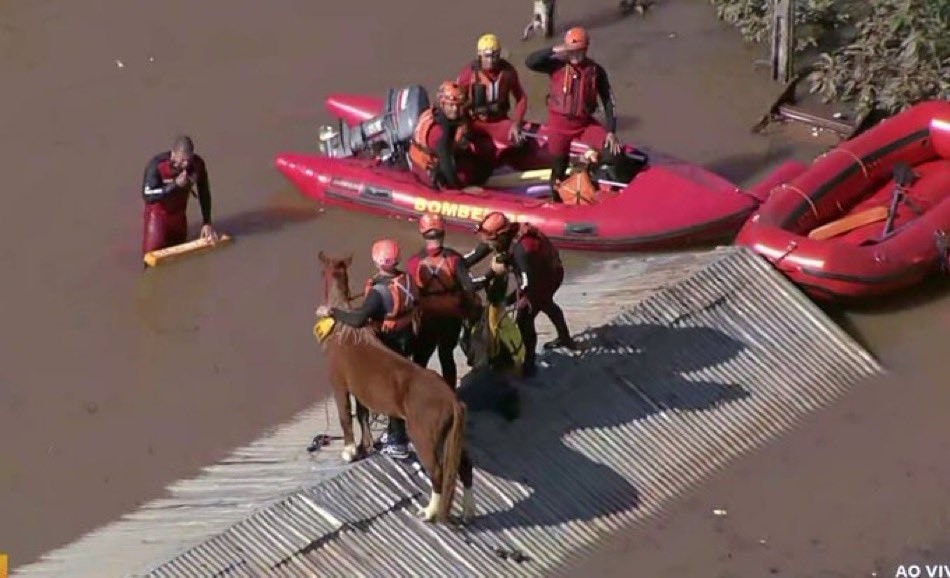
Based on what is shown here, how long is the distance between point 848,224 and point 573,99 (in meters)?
2.17

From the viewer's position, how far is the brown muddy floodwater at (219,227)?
1093cm

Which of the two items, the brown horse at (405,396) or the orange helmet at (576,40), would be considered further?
the orange helmet at (576,40)

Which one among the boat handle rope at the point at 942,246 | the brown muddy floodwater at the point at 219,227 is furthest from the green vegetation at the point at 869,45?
the boat handle rope at the point at 942,246

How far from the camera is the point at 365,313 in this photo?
9.39 meters

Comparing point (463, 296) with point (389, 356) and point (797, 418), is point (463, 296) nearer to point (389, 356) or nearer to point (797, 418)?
point (389, 356)

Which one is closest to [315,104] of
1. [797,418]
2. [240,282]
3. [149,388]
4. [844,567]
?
→ [240,282]

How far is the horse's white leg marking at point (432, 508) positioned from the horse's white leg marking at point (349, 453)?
544 millimetres

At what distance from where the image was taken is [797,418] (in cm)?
1112

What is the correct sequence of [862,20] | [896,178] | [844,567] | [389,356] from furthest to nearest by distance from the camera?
1. [862,20]
2. [896,178]
3. [844,567]
4. [389,356]

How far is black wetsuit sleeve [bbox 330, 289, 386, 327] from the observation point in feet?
30.8

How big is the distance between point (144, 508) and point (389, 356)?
6.21 ft

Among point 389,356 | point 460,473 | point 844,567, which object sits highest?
point 389,356

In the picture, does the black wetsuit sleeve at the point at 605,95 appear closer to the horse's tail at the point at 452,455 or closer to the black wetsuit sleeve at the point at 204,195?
the black wetsuit sleeve at the point at 204,195

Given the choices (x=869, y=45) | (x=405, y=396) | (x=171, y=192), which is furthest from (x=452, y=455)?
(x=869, y=45)
